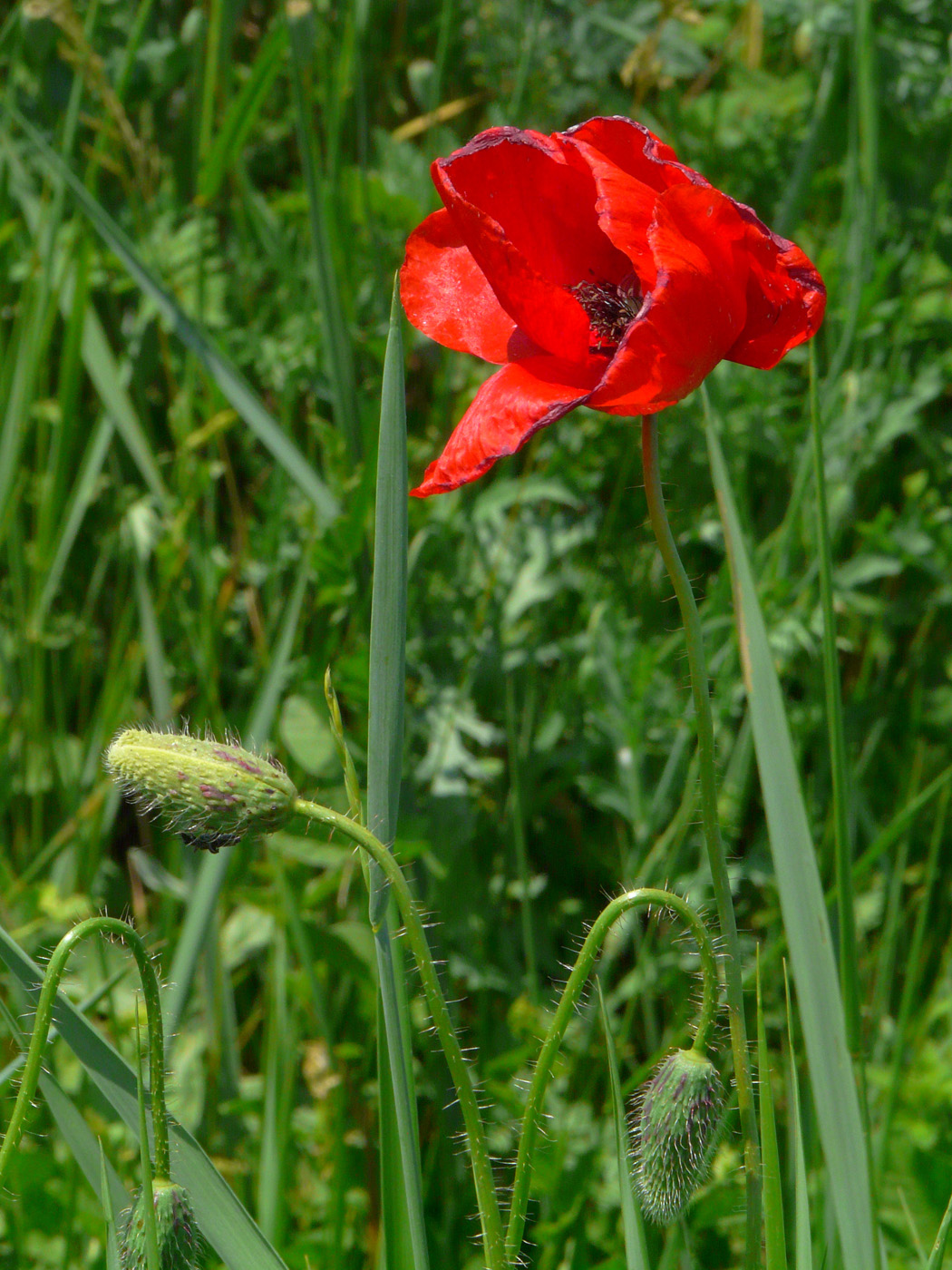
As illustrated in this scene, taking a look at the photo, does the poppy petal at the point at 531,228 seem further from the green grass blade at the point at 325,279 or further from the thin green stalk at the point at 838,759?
the green grass blade at the point at 325,279

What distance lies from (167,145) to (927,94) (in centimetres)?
118

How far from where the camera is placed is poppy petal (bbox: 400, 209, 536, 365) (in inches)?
29.7

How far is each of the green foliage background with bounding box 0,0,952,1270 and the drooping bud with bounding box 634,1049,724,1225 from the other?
1.54ft

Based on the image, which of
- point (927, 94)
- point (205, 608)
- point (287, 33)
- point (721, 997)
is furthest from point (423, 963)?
point (927, 94)

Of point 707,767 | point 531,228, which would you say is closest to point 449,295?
point 531,228

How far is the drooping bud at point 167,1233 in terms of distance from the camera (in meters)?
0.68

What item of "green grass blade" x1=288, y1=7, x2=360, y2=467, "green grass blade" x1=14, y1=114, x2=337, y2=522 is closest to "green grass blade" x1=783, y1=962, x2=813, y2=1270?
"green grass blade" x1=14, y1=114, x2=337, y2=522

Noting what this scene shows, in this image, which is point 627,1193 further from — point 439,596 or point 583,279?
point 439,596

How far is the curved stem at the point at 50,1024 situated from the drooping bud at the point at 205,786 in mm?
62

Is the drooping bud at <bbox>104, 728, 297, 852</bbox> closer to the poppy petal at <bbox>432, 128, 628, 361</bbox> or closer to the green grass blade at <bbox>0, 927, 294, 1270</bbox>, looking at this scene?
the green grass blade at <bbox>0, 927, 294, 1270</bbox>

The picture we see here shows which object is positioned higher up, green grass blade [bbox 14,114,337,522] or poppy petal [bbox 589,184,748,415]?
poppy petal [bbox 589,184,748,415]

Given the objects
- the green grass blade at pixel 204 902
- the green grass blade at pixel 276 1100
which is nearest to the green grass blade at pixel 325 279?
the green grass blade at pixel 204 902

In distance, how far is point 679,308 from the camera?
0.64 m

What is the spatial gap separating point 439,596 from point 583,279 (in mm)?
844
